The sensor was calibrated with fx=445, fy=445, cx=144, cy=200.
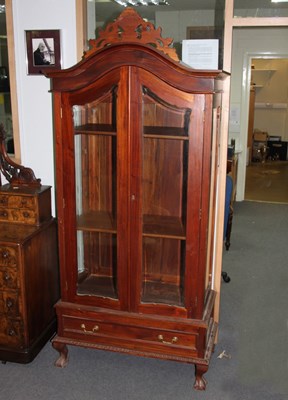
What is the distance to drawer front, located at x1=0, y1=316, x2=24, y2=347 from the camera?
252 centimetres

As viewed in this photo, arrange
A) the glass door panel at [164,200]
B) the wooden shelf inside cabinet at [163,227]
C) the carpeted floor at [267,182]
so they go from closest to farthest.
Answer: the glass door panel at [164,200] → the wooden shelf inside cabinet at [163,227] → the carpeted floor at [267,182]

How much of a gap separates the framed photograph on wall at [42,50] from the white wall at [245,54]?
3751 millimetres

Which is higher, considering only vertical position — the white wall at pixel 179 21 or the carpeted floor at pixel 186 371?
the white wall at pixel 179 21

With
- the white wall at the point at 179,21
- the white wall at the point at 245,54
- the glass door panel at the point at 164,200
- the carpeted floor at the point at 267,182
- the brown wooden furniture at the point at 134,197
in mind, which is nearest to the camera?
the brown wooden furniture at the point at 134,197

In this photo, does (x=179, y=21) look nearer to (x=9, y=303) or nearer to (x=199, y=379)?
(x=9, y=303)

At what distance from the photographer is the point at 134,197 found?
227 cm

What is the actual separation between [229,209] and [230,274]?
1.90 ft

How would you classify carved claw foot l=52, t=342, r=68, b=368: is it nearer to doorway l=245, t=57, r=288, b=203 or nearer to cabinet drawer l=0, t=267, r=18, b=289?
cabinet drawer l=0, t=267, r=18, b=289

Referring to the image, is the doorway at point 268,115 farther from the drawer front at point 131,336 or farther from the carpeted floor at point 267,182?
the drawer front at point 131,336

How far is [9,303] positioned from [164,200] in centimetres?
104

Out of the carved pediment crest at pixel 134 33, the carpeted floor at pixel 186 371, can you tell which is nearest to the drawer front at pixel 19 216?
the carpeted floor at pixel 186 371

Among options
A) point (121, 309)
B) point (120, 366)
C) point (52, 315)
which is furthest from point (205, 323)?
point (52, 315)

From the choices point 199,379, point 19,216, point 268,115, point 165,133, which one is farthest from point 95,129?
point 268,115

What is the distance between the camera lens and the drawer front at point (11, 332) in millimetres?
2521
